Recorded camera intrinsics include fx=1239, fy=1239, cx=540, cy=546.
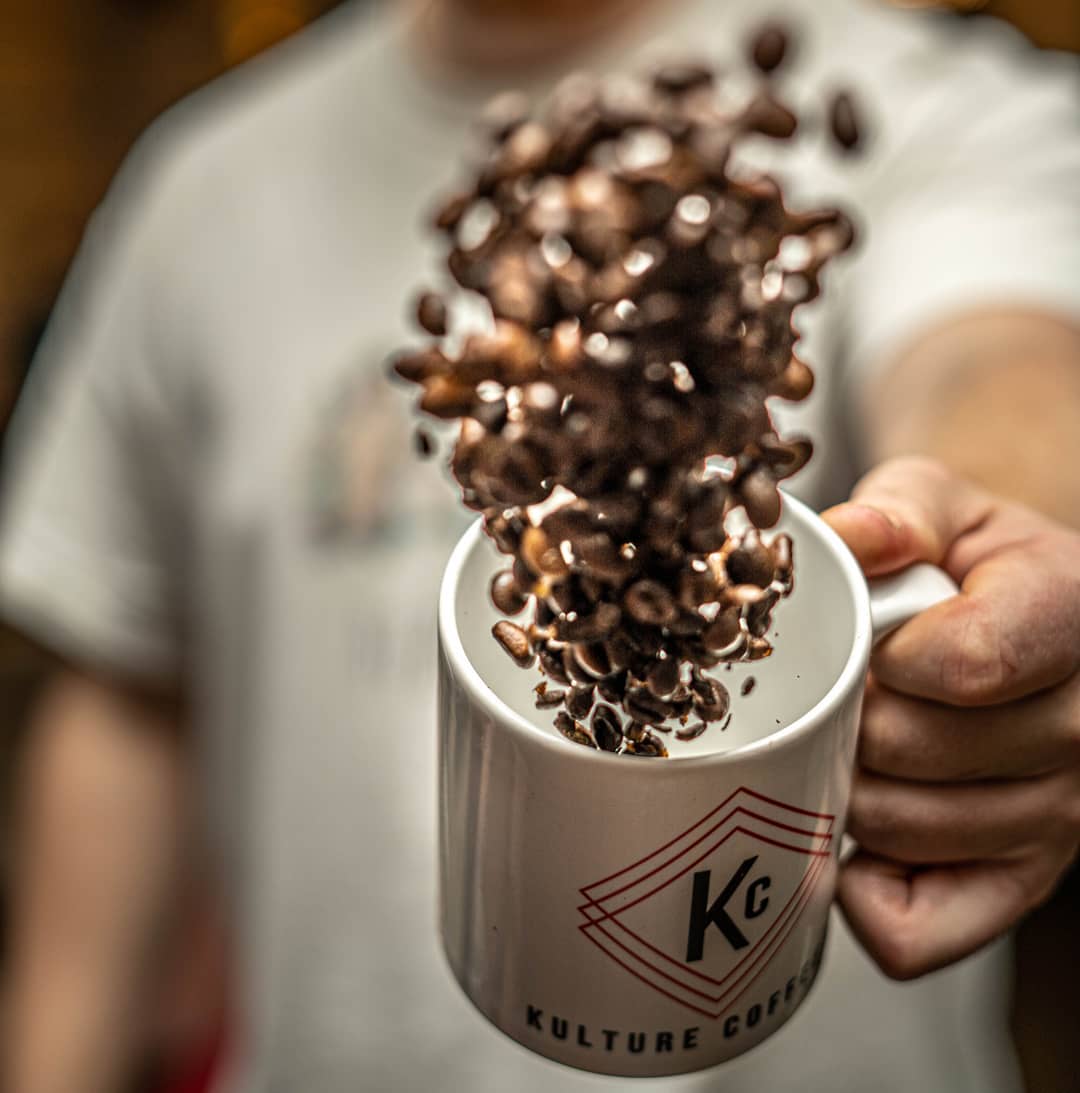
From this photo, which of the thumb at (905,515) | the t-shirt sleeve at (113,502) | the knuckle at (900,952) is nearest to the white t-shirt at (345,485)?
the t-shirt sleeve at (113,502)

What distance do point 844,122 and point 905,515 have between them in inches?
5.3

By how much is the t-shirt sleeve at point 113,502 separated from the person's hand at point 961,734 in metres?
0.82

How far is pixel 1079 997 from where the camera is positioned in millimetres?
1282

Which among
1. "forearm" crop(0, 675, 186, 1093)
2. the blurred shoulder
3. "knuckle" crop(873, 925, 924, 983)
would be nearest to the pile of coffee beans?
"knuckle" crop(873, 925, 924, 983)

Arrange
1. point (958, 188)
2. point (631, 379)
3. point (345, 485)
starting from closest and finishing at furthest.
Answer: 1. point (631, 379)
2. point (958, 188)
3. point (345, 485)

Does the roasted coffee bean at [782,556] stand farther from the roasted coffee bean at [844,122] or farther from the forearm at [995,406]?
the forearm at [995,406]

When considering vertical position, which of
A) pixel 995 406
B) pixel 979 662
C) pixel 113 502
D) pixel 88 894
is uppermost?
pixel 979 662

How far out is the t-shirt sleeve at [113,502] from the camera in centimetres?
111

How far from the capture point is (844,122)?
0.41 metres

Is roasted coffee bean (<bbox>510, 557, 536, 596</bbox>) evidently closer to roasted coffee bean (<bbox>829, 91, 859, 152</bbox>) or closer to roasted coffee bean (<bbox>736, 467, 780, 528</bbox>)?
roasted coffee bean (<bbox>736, 467, 780, 528</bbox>)

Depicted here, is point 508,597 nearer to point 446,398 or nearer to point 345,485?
point 446,398

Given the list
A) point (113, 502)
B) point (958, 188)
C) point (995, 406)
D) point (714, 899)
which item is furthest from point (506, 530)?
point (113, 502)

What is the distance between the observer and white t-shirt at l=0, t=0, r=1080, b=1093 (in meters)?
0.91

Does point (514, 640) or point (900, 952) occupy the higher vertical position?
point (514, 640)
